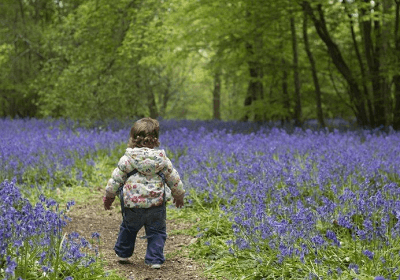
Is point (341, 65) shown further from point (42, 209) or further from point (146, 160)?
point (42, 209)

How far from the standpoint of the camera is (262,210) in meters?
4.09

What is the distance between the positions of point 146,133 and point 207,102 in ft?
111

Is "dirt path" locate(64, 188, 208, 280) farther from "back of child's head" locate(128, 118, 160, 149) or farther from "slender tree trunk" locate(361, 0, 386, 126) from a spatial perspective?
"slender tree trunk" locate(361, 0, 386, 126)

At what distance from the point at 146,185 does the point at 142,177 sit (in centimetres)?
8

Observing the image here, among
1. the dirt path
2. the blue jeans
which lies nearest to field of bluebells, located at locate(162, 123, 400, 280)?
the dirt path

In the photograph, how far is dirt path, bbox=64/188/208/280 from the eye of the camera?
12.9ft

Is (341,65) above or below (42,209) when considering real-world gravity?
above

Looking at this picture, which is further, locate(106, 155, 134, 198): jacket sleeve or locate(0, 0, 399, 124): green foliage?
locate(0, 0, 399, 124): green foliage

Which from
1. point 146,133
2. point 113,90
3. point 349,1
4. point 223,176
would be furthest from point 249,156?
point 113,90

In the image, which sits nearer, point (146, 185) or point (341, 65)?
point (146, 185)

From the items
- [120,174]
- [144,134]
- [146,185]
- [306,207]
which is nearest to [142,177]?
[146,185]

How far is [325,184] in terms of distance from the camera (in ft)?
17.8

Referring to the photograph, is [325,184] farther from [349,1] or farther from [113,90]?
[113,90]

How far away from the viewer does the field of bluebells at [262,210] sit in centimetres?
318
